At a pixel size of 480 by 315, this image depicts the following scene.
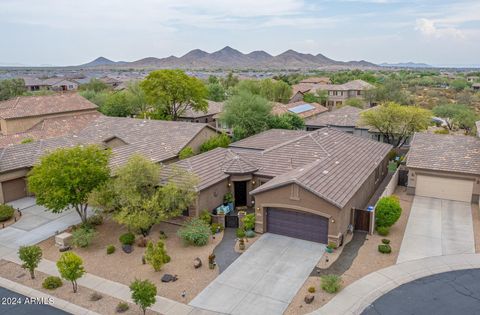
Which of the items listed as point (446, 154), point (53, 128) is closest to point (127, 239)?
point (446, 154)

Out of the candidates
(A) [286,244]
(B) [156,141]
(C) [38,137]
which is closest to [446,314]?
(A) [286,244]

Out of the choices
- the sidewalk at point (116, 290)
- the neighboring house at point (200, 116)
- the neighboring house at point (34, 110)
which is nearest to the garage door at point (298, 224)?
the sidewalk at point (116, 290)

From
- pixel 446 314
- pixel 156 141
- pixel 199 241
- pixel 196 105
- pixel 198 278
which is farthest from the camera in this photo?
pixel 196 105

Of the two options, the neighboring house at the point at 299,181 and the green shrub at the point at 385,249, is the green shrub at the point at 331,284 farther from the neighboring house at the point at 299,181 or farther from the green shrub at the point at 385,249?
the green shrub at the point at 385,249

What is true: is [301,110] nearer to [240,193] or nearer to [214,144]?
[214,144]

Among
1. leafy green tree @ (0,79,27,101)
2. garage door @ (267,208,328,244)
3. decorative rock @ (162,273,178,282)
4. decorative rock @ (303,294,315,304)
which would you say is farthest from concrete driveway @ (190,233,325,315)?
leafy green tree @ (0,79,27,101)

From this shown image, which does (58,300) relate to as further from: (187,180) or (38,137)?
(38,137)
